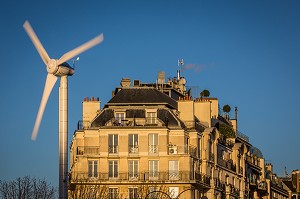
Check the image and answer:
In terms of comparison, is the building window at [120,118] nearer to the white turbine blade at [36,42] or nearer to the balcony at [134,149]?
the balcony at [134,149]

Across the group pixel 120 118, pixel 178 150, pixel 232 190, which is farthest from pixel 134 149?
pixel 232 190

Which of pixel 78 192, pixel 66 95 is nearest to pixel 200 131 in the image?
pixel 78 192

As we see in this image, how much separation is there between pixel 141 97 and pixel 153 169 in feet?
34.7

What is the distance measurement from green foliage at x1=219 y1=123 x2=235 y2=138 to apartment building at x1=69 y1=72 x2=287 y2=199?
433 inches

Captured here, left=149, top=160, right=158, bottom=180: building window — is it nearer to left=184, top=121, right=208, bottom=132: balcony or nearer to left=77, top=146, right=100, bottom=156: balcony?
left=77, top=146, right=100, bottom=156: balcony

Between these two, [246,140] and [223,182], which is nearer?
[223,182]

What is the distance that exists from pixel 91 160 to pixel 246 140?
42234 millimetres

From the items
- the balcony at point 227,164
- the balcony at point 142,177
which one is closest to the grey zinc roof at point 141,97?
the balcony at point 142,177

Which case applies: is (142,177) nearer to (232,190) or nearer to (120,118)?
(120,118)

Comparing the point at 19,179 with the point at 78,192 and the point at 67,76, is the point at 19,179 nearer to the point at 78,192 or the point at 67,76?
the point at 78,192

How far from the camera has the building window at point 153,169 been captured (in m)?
153

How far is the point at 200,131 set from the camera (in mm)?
160875

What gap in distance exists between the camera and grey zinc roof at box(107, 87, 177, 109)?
15812cm

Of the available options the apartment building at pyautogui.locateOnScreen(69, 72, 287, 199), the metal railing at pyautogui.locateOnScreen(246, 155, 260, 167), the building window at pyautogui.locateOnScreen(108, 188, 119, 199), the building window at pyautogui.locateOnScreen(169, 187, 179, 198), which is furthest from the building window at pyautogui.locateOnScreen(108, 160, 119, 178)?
the metal railing at pyautogui.locateOnScreen(246, 155, 260, 167)
